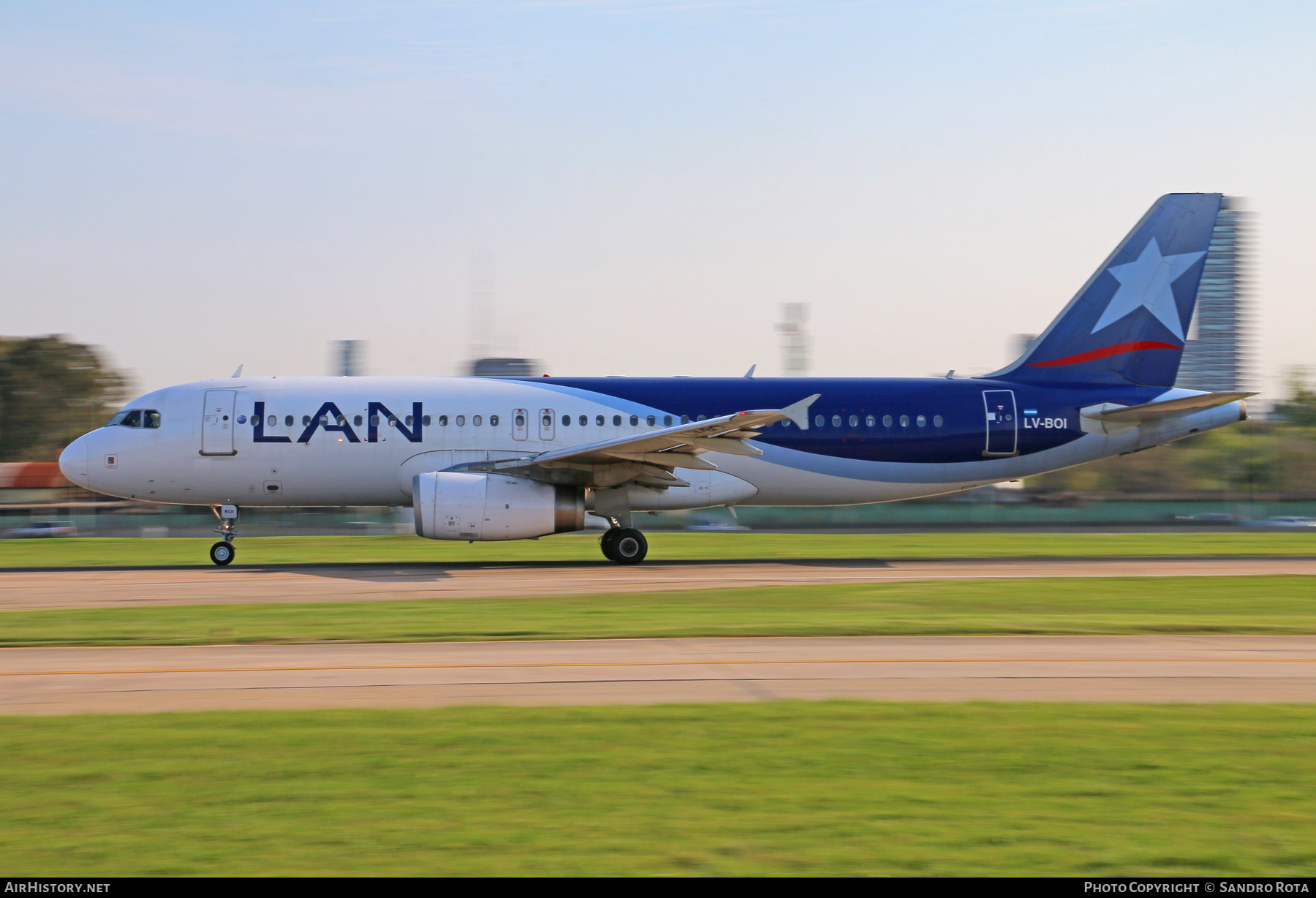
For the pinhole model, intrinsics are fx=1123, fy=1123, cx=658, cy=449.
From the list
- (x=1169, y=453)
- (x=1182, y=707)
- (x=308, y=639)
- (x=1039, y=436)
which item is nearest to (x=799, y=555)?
(x=1039, y=436)

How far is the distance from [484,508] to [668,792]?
16.6m

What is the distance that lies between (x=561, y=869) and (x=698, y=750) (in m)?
2.45

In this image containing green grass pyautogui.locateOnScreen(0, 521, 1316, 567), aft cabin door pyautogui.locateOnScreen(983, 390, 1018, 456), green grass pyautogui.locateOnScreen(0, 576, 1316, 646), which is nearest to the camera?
green grass pyautogui.locateOnScreen(0, 576, 1316, 646)

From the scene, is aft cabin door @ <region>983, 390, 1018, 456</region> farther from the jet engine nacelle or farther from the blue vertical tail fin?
the jet engine nacelle

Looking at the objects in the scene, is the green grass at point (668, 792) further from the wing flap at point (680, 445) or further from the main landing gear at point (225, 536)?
the main landing gear at point (225, 536)

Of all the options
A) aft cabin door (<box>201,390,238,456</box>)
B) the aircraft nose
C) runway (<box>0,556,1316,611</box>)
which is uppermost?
aft cabin door (<box>201,390,238,456</box>)

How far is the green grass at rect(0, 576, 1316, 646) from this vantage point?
13.6m

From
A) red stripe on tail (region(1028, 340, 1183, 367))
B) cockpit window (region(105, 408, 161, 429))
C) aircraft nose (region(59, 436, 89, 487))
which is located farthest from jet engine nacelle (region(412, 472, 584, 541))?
red stripe on tail (region(1028, 340, 1183, 367))

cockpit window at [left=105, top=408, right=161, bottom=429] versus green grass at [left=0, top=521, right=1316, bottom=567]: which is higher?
cockpit window at [left=105, top=408, right=161, bottom=429]

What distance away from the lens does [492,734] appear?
802 centimetres

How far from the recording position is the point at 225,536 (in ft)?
80.3

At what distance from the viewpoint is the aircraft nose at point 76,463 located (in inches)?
965

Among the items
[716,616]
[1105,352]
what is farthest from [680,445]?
[1105,352]

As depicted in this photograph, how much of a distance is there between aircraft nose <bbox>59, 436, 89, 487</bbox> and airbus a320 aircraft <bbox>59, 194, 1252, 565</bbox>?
0.04m
